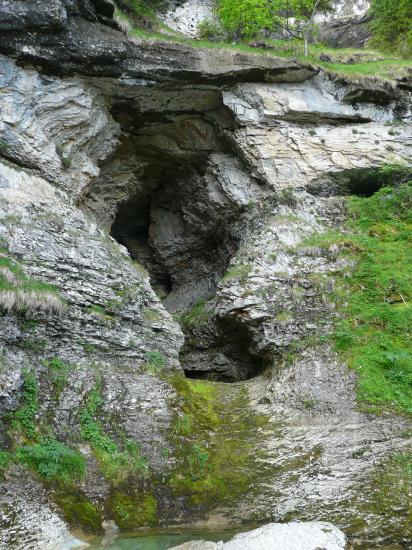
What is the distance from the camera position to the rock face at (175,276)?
784cm

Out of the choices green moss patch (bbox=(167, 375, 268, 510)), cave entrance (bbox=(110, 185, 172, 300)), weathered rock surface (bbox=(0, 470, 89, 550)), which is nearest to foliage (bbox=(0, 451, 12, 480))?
weathered rock surface (bbox=(0, 470, 89, 550))

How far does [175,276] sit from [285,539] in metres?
13.4

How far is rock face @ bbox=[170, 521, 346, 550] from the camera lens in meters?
6.13

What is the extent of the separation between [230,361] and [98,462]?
639 cm

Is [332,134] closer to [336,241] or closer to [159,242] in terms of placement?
[336,241]

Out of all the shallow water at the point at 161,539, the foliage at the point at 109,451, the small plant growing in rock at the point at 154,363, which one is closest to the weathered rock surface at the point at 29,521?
the shallow water at the point at 161,539

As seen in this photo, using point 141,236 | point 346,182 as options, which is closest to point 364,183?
point 346,182

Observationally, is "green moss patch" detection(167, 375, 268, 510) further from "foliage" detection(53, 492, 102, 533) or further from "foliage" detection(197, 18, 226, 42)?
"foliage" detection(197, 18, 226, 42)

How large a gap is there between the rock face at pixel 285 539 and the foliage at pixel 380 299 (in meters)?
3.53

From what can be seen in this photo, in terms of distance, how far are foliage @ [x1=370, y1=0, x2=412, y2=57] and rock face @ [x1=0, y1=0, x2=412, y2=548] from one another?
5830mm

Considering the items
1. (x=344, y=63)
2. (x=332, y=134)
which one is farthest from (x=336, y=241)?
(x=344, y=63)

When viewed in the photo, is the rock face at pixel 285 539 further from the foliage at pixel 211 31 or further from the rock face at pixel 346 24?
the rock face at pixel 346 24

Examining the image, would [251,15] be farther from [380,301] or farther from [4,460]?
[4,460]

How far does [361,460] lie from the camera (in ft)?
27.2
